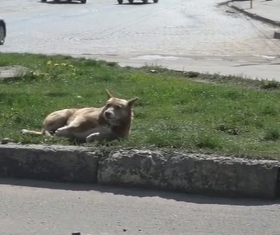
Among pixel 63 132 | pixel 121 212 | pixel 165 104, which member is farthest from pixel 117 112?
pixel 165 104

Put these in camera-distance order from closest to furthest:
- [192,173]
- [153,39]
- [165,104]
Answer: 1. [192,173]
2. [165,104]
3. [153,39]

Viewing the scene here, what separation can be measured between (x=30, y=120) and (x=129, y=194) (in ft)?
7.39

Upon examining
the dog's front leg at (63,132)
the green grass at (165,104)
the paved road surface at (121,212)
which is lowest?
the green grass at (165,104)

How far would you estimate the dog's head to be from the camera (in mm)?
8078

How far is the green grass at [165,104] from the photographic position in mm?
8000

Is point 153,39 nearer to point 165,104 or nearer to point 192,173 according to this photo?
point 165,104

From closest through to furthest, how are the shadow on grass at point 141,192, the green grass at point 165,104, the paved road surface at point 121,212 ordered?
the paved road surface at point 121,212, the shadow on grass at point 141,192, the green grass at point 165,104

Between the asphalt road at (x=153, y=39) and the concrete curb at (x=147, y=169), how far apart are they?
28.1 ft

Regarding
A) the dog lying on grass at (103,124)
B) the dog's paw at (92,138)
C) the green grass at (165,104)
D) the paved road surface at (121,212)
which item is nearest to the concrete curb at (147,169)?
the paved road surface at (121,212)

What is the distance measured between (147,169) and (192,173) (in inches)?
15.4

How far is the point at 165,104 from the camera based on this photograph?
10.7 meters

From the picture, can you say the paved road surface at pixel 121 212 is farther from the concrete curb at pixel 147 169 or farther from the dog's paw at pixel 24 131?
the dog's paw at pixel 24 131

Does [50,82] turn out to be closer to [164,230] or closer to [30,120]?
[30,120]

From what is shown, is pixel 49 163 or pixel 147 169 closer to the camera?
pixel 147 169
